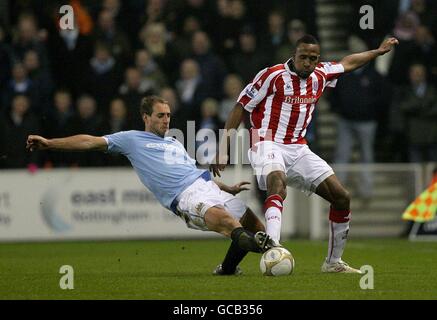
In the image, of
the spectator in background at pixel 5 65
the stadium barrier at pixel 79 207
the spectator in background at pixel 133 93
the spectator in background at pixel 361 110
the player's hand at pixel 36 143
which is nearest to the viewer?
the player's hand at pixel 36 143

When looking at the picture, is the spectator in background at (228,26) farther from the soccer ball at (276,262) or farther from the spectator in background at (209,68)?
the soccer ball at (276,262)

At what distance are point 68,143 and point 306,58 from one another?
100.0 inches

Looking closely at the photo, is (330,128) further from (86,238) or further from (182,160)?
(182,160)

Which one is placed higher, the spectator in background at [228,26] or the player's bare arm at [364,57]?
the spectator in background at [228,26]

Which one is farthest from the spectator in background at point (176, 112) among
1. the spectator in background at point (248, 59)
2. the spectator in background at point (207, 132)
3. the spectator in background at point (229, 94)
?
the spectator in background at point (248, 59)

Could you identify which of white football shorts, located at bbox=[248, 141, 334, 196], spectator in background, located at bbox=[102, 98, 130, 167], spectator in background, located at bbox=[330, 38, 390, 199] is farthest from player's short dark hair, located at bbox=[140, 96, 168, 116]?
spectator in background, located at bbox=[330, 38, 390, 199]

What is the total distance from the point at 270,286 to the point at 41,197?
8.94m

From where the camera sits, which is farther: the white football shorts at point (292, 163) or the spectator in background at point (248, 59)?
the spectator in background at point (248, 59)

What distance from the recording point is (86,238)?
56.7 ft

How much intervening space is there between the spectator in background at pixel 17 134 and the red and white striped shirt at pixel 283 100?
7.47m

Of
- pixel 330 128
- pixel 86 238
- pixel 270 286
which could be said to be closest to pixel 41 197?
pixel 86 238

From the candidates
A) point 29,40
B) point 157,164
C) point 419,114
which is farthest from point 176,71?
point 157,164

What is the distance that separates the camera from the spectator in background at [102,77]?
18359mm

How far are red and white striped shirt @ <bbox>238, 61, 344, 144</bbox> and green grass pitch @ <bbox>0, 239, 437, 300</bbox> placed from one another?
4.60 feet
